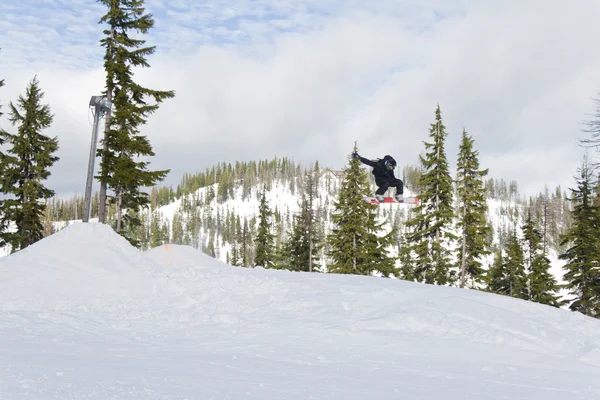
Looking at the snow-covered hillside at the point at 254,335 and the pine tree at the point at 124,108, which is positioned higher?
the pine tree at the point at 124,108

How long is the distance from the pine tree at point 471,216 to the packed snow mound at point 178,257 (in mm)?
17388

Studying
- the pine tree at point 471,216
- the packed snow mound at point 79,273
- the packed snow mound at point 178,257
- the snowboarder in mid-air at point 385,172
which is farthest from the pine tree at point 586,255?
the packed snow mound at point 79,273

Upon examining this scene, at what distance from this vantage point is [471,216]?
2650cm

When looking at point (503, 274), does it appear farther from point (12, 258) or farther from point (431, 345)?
point (12, 258)

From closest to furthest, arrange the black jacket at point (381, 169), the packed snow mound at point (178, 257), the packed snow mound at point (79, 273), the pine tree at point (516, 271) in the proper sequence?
the packed snow mound at point (79, 273) → the packed snow mound at point (178, 257) → the black jacket at point (381, 169) → the pine tree at point (516, 271)

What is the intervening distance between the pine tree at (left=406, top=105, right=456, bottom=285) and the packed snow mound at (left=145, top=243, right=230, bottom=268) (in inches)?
590

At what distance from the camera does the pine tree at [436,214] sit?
26078 mm

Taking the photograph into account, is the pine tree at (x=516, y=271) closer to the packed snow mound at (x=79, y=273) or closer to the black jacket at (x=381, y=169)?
the black jacket at (x=381, y=169)

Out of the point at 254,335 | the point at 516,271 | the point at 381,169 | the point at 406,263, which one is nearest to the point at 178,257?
the point at 254,335

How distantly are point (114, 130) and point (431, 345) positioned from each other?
17.2 meters

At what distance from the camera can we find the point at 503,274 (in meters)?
39.6

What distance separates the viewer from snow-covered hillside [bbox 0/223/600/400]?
17.1 feet

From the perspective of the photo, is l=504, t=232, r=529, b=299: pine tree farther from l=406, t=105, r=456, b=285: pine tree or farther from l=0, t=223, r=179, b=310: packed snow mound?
l=0, t=223, r=179, b=310: packed snow mound

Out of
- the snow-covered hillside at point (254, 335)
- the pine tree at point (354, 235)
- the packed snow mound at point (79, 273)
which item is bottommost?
the snow-covered hillside at point (254, 335)
